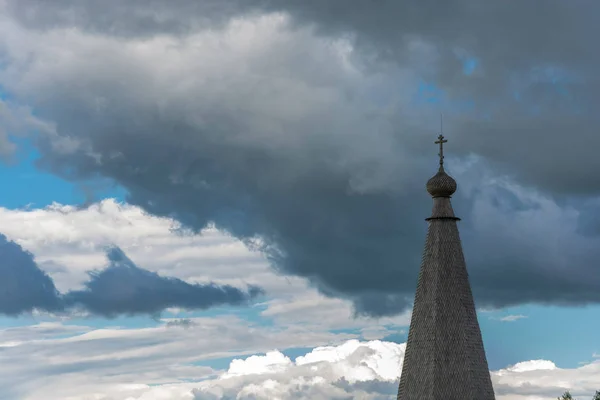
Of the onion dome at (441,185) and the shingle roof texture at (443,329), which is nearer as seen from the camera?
the shingle roof texture at (443,329)

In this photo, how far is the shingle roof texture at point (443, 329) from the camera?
228 feet

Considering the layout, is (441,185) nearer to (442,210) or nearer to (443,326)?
(442,210)

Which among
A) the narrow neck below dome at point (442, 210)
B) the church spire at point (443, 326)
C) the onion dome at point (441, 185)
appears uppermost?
the onion dome at point (441, 185)

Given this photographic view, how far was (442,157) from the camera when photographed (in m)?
75.2

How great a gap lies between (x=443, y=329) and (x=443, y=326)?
180 millimetres

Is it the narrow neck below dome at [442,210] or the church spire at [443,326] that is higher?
the narrow neck below dome at [442,210]

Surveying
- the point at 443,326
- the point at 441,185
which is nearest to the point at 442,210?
the point at 441,185

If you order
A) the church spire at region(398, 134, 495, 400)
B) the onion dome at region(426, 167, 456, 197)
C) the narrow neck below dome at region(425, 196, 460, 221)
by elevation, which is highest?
the onion dome at region(426, 167, 456, 197)

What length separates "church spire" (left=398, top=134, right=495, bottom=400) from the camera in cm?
6969

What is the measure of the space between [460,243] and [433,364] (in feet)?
26.3

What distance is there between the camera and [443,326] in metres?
70.9

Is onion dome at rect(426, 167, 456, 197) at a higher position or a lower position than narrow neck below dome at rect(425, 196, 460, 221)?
higher

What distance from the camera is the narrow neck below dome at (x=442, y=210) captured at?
73.7 m

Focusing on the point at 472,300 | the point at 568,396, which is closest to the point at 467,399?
the point at 472,300
